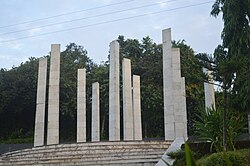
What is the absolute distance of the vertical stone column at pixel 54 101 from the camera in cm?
1738

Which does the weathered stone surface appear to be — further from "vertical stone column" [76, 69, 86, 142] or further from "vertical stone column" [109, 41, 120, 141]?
"vertical stone column" [76, 69, 86, 142]

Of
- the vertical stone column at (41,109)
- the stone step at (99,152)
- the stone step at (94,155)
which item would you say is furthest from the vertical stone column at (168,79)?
the vertical stone column at (41,109)

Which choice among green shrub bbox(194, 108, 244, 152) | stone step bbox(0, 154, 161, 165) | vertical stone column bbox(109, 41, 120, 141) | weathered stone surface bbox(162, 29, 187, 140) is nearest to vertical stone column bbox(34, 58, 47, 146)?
vertical stone column bbox(109, 41, 120, 141)

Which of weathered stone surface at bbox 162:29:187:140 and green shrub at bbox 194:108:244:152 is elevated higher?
weathered stone surface at bbox 162:29:187:140

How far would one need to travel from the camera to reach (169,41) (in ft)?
53.9

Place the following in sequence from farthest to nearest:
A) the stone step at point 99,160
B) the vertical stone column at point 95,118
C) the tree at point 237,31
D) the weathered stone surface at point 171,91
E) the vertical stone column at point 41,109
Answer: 1. the vertical stone column at point 95,118
2. the vertical stone column at point 41,109
3. the weathered stone surface at point 171,91
4. the tree at point 237,31
5. the stone step at point 99,160

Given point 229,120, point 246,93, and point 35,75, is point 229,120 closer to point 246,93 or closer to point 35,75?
point 246,93

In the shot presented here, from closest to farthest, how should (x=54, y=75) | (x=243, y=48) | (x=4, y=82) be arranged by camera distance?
(x=243, y=48) → (x=54, y=75) → (x=4, y=82)

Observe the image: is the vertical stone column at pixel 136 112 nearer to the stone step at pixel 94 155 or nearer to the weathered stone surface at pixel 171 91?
the weathered stone surface at pixel 171 91

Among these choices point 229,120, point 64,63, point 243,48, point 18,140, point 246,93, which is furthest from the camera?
point 64,63

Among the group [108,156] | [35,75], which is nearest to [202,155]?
[108,156]

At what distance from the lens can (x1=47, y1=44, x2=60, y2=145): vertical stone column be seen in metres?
17.4

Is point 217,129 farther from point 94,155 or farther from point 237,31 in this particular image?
point 237,31

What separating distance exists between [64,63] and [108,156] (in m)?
19.9
